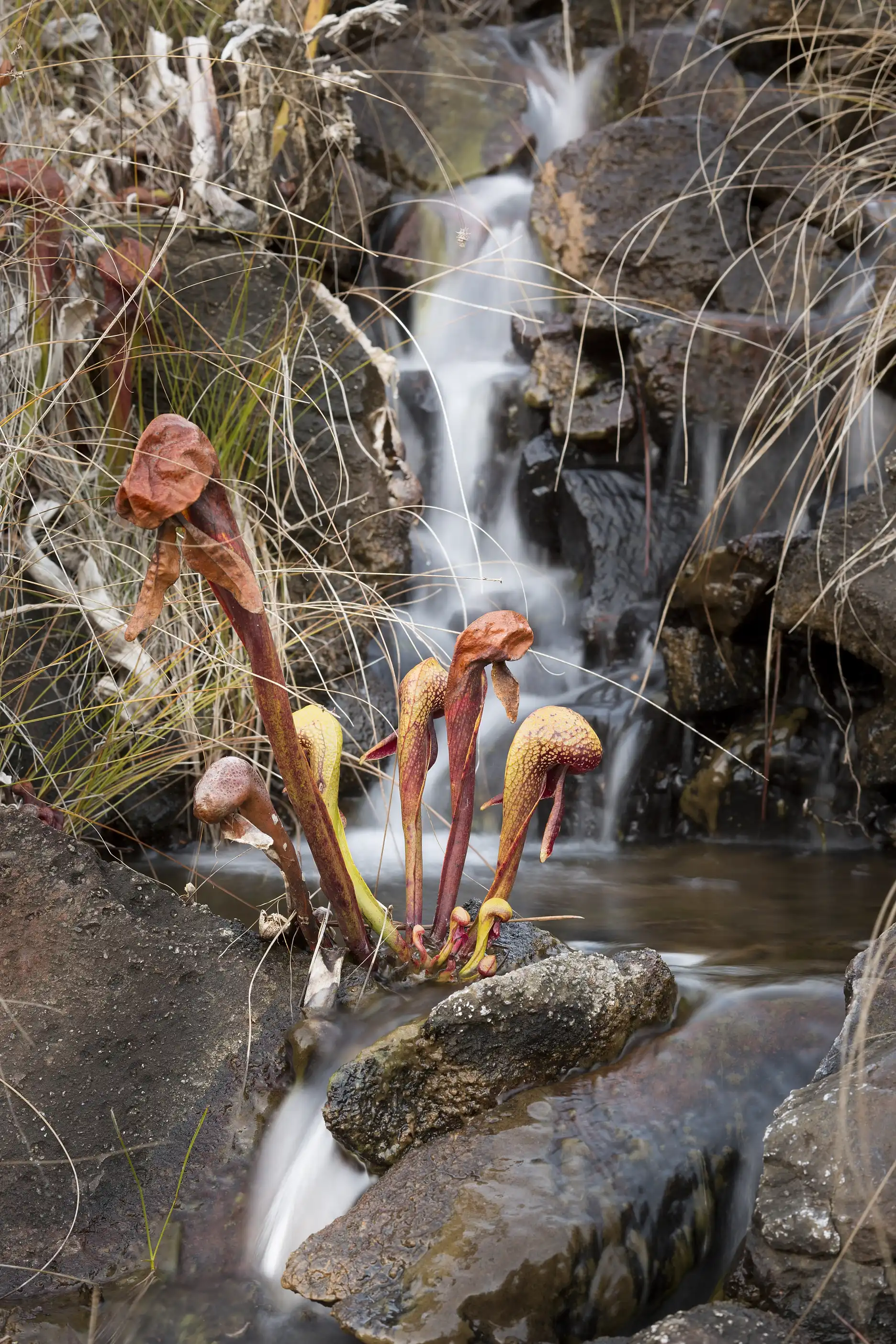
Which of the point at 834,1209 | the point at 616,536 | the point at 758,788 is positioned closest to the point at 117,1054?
the point at 834,1209

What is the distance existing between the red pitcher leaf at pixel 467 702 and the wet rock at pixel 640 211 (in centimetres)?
393

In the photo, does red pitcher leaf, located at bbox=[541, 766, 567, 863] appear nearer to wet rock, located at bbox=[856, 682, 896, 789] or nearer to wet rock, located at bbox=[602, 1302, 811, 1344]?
wet rock, located at bbox=[602, 1302, 811, 1344]

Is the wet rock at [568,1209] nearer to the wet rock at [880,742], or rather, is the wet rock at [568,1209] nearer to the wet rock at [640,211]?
the wet rock at [880,742]

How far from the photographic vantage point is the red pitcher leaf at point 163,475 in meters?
1.40

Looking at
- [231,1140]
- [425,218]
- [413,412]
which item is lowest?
[231,1140]

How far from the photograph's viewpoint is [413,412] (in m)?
5.21

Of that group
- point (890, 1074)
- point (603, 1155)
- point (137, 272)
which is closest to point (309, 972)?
point (603, 1155)

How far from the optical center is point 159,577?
4.67ft

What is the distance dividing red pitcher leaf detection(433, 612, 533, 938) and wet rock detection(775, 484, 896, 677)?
1822 mm

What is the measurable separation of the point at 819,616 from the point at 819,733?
0.58 m

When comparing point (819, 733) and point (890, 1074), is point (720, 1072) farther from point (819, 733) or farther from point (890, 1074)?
point (819, 733)

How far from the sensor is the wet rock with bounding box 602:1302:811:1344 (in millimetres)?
1433

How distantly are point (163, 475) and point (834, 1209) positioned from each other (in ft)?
4.39

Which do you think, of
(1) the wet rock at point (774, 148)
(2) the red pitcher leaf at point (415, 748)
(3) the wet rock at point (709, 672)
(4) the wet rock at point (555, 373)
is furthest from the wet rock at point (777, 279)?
(2) the red pitcher leaf at point (415, 748)
